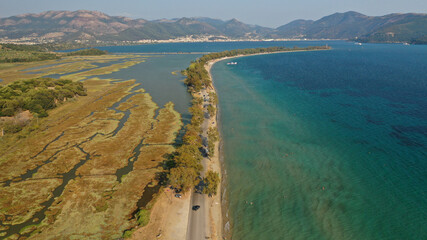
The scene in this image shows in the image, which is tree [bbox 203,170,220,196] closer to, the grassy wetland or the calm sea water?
the calm sea water

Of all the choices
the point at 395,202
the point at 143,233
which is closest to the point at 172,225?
the point at 143,233

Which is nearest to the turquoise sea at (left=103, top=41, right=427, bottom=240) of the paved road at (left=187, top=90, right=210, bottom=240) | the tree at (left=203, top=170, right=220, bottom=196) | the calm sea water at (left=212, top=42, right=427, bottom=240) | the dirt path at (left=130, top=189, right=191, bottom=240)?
the calm sea water at (left=212, top=42, right=427, bottom=240)

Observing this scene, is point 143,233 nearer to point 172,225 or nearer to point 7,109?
point 172,225

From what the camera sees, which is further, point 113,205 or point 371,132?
point 371,132

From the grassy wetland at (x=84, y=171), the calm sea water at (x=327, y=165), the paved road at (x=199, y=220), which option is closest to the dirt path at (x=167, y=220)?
the paved road at (x=199, y=220)

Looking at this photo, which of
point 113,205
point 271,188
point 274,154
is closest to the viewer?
point 113,205

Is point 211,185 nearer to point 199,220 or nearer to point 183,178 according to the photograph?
point 183,178

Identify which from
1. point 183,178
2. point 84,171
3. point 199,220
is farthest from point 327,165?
point 84,171
